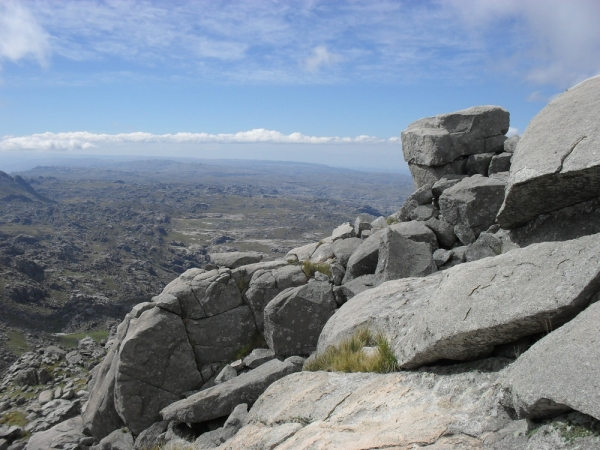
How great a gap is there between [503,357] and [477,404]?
142 centimetres

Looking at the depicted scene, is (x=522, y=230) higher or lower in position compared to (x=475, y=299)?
higher

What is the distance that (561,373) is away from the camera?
6.75m

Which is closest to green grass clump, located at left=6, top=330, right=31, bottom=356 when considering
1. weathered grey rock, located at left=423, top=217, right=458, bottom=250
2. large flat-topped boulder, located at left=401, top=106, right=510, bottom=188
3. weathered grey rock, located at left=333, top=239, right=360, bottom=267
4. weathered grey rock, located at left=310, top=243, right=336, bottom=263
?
weathered grey rock, located at left=310, top=243, right=336, bottom=263

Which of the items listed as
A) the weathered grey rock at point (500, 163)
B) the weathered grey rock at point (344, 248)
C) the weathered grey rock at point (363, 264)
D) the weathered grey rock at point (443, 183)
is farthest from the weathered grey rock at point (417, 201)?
the weathered grey rock at point (363, 264)

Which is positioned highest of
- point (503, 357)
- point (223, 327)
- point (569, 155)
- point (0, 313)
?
point (569, 155)

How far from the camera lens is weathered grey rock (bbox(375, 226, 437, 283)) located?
69.1 ft

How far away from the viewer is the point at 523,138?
12516 mm

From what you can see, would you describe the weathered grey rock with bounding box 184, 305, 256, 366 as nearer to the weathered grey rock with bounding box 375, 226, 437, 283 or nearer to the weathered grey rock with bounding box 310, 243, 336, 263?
the weathered grey rock with bounding box 310, 243, 336, 263

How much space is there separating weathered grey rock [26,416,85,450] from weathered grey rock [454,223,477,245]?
26.7 metres

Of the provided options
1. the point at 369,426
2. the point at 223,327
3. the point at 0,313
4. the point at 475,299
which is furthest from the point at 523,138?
the point at 0,313

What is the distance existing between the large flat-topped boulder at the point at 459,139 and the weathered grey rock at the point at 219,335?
16230 millimetres

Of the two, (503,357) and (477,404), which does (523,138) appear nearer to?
(503,357)

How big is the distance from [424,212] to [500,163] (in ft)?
19.2

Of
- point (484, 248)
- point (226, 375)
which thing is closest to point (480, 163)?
point (484, 248)
